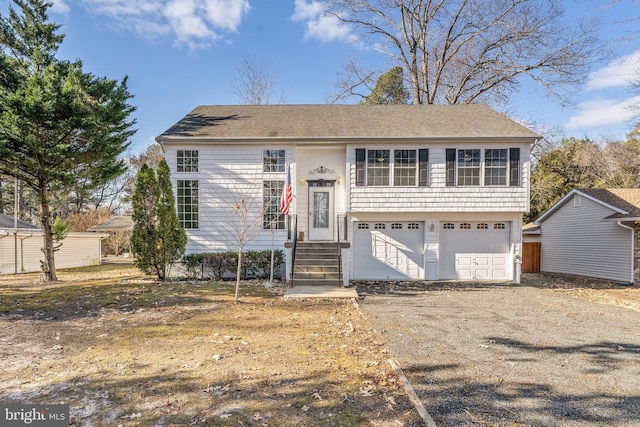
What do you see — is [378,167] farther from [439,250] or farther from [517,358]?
[517,358]

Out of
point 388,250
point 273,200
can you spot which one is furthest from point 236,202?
point 388,250

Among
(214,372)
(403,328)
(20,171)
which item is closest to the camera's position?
(214,372)

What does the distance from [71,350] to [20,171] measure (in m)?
11.3

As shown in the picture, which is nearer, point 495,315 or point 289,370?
point 289,370

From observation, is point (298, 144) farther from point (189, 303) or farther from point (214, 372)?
point (214, 372)

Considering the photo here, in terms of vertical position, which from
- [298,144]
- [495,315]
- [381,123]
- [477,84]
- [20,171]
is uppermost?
[477,84]

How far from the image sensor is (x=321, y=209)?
44.0 ft

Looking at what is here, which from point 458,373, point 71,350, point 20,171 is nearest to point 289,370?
point 458,373

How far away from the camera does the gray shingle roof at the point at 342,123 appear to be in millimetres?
12656

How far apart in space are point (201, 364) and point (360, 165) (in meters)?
9.51

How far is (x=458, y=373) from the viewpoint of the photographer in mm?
4328

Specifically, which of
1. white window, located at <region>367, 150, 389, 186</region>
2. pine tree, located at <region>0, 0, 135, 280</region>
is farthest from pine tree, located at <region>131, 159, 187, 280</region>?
white window, located at <region>367, 150, 389, 186</region>

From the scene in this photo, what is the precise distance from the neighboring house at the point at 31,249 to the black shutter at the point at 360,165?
1599cm

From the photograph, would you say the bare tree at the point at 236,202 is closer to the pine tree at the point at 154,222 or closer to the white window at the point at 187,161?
the white window at the point at 187,161
